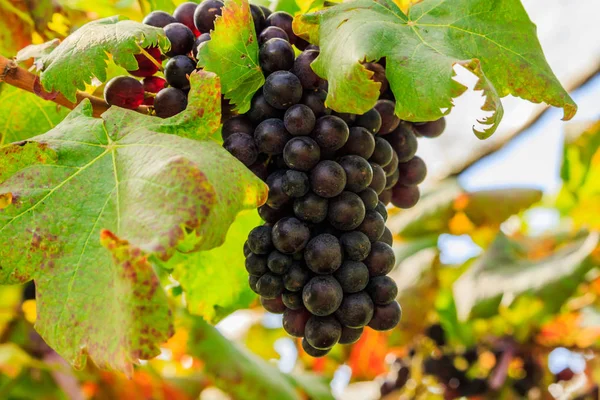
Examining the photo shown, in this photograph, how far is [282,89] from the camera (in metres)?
0.97

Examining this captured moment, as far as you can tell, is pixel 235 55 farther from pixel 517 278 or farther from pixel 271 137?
pixel 517 278

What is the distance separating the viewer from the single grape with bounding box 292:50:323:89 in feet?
3.27

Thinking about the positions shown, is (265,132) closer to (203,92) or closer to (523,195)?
(203,92)

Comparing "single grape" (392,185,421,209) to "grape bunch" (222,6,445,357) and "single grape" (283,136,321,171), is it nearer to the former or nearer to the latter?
"grape bunch" (222,6,445,357)

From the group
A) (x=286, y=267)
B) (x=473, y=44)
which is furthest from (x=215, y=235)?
(x=473, y=44)

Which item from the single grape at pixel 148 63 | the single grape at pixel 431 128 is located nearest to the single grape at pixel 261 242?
the single grape at pixel 148 63

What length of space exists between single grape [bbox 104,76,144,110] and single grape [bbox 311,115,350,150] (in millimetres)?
304

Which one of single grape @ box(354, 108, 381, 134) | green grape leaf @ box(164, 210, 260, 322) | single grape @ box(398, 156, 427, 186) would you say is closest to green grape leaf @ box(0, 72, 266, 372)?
single grape @ box(354, 108, 381, 134)

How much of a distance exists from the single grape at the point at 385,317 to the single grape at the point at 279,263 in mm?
159

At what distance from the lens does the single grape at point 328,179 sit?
3.09 ft

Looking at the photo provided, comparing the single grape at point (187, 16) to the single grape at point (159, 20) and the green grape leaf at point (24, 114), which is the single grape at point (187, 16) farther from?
the green grape leaf at point (24, 114)

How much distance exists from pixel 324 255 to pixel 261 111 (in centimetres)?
26

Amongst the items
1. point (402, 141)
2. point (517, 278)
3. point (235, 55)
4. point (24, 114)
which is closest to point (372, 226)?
point (402, 141)

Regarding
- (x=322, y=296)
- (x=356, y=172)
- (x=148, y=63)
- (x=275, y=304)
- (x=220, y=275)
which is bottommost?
(x=220, y=275)
